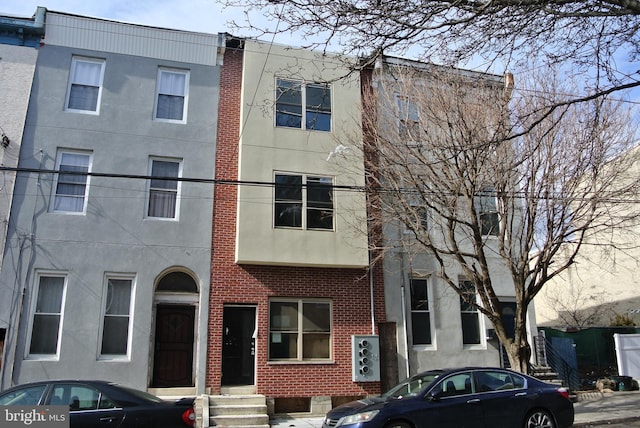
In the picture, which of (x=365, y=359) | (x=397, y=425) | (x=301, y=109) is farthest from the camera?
(x=301, y=109)

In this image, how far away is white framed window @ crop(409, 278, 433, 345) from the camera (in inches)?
583

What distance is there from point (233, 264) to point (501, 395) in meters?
7.41

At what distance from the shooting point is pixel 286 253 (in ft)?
44.6

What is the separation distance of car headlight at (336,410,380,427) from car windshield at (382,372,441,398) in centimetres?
91

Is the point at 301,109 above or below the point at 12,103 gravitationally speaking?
above

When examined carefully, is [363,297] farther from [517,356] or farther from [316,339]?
[517,356]

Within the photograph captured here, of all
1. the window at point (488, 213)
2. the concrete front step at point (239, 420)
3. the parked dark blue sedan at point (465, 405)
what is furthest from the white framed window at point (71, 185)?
the window at point (488, 213)

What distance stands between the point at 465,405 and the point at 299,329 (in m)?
5.99

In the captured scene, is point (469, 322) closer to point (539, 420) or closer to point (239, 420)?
point (539, 420)

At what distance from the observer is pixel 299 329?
Answer: 1393 centimetres

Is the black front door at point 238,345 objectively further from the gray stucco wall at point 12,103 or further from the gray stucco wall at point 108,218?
the gray stucco wall at point 12,103

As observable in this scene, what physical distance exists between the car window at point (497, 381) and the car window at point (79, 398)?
240 inches

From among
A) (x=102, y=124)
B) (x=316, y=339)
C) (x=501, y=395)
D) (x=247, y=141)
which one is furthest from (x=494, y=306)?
(x=102, y=124)

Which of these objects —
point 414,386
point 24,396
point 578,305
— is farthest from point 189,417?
point 578,305
